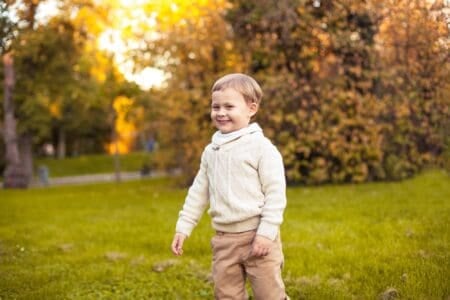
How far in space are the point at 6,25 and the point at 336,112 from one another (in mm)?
8629

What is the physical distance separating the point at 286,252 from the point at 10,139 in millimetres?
15930

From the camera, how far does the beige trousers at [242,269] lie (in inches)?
129

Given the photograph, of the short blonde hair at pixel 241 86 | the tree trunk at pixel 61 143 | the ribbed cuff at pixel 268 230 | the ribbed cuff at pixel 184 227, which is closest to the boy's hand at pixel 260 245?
the ribbed cuff at pixel 268 230

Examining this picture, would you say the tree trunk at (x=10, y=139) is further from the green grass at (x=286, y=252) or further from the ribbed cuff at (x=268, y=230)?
the ribbed cuff at (x=268, y=230)

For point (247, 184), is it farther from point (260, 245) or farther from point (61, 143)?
point (61, 143)

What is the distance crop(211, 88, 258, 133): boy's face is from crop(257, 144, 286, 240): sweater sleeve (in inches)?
9.5

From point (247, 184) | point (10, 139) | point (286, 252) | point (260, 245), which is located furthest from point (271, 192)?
point (10, 139)

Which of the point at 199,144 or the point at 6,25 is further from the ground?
the point at 6,25

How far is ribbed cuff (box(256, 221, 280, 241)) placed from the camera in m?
3.20

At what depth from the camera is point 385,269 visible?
4.64 m

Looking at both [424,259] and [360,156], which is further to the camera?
[360,156]

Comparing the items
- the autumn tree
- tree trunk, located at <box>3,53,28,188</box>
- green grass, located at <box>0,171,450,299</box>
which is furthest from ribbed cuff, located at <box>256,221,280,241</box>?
tree trunk, located at <box>3,53,28,188</box>

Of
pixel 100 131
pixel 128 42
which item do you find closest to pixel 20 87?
pixel 128 42

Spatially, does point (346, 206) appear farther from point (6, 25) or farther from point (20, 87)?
point (20, 87)
